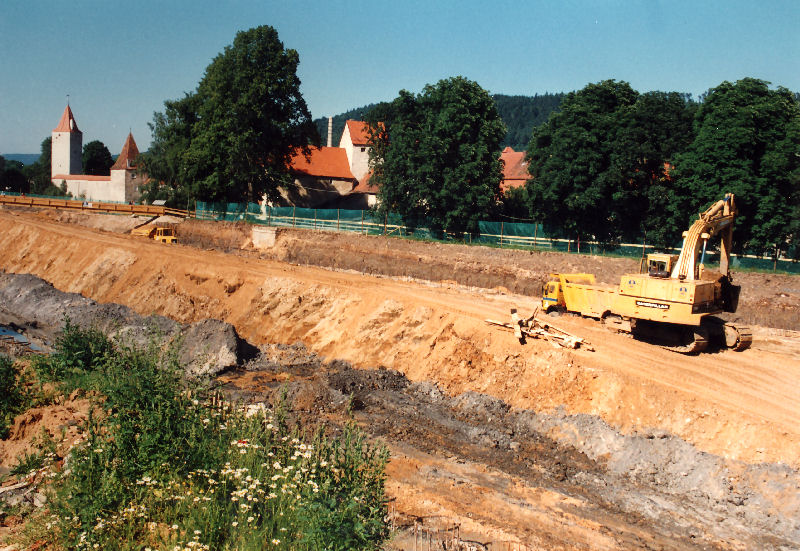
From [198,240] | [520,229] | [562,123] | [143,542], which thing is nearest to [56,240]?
[198,240]

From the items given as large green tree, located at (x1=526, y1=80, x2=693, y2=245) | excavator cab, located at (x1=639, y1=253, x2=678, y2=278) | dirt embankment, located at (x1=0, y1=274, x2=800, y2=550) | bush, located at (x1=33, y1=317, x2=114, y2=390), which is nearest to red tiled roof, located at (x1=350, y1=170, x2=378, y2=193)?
large green tree, located at (x1=526, y1=80, x2=693, y2=245)

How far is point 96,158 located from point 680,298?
12379 cm

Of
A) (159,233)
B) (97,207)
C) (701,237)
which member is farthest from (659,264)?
(97,207)

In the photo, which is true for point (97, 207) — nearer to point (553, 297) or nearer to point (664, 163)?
point (664, 163)

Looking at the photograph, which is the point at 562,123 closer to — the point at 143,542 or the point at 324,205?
the point at 324,205

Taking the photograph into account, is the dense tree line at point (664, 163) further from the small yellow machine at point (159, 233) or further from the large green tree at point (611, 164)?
the small yellow machine at point (159, 233)

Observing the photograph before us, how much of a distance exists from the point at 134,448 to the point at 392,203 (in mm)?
34954

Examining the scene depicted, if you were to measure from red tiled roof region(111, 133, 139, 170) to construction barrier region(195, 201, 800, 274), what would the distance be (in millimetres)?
38135

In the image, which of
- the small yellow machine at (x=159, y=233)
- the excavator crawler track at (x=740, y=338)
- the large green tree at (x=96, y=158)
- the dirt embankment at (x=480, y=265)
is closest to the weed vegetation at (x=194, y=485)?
the excavator crawler track at (x=740, y=338)

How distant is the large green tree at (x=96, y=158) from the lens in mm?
119688

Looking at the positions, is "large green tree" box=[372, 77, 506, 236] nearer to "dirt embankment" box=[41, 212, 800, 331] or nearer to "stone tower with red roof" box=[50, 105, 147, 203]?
"dirt embankment" box=[41, 212, 800, 331]

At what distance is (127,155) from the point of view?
3570 inches

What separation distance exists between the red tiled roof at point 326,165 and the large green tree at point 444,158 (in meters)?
25.4

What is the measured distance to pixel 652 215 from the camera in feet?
123
